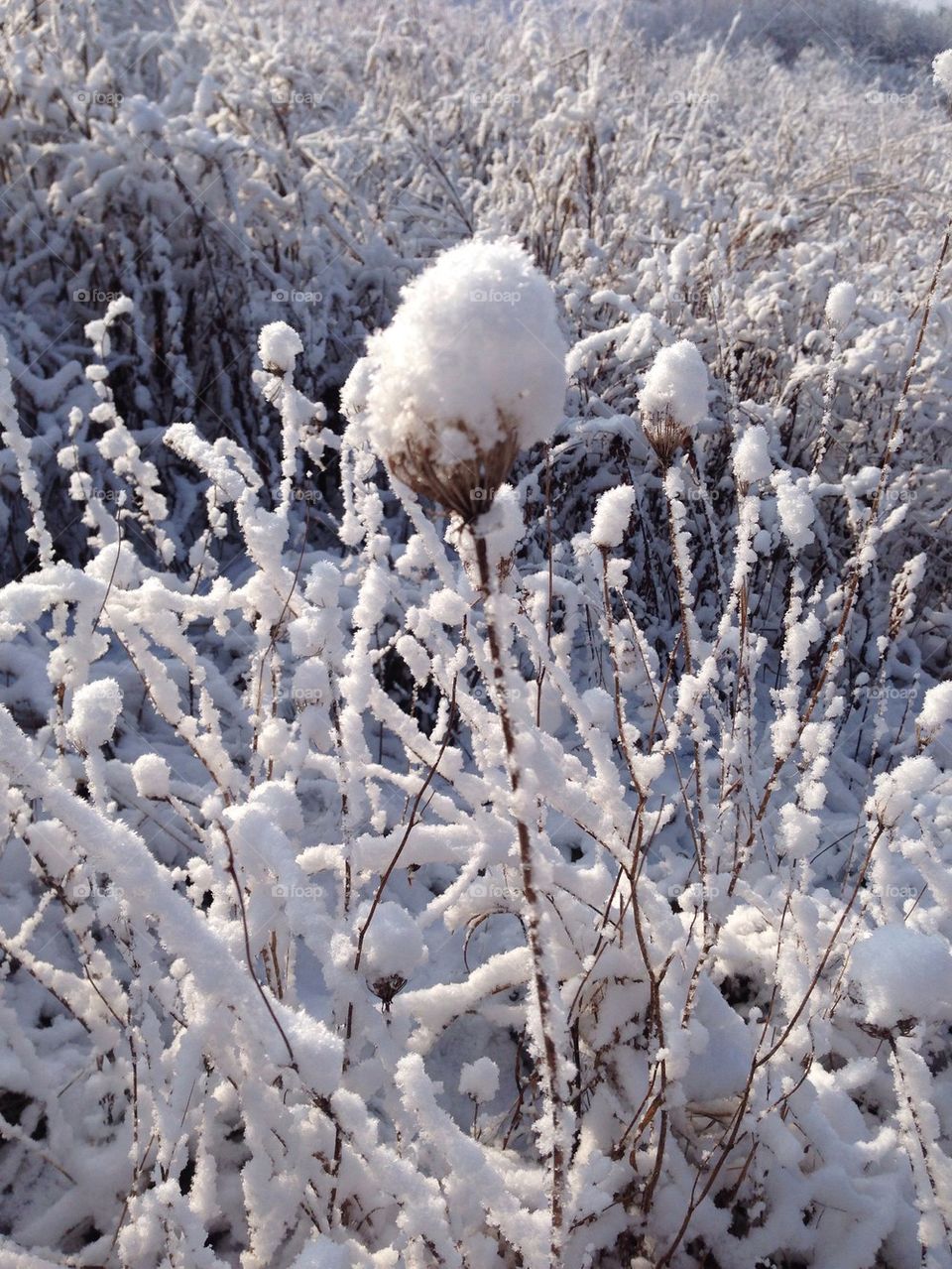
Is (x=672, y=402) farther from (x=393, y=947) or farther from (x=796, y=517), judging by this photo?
(x=393, y=947)

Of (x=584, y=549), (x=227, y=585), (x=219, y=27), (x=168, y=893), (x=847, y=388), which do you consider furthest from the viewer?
(x=219, y=27)

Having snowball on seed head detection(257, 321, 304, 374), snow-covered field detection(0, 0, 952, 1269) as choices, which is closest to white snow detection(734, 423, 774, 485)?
snow-covered field detection(0, 0, 952, 1269)

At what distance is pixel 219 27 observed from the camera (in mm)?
4047

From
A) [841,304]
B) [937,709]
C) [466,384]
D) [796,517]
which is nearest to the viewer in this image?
[466,384]

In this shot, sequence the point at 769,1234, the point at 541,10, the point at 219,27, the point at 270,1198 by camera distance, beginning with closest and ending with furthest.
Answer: the point at 270,1198
the point at 769,1234
the point at 219,27
the point at 541,10

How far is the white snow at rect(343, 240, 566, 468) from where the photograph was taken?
478mm

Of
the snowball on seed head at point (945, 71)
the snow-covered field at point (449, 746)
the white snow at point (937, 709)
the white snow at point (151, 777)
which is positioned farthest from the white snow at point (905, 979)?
the snowball on seed head at point (945, 71)

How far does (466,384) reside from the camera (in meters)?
0.48

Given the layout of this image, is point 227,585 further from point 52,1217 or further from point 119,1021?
point 52,1217

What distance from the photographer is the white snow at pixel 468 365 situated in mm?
478

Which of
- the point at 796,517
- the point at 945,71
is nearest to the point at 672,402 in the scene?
the point at 796,517

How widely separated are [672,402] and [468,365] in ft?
1.54

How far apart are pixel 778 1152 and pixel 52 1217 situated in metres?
0.96

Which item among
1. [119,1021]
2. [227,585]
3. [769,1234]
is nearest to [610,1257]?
[769,1234]
